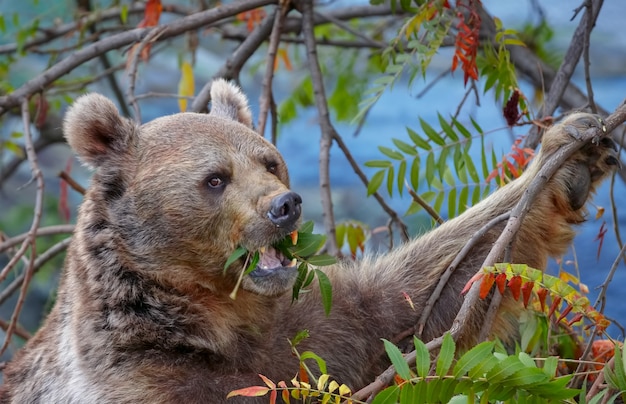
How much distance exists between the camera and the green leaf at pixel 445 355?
2441 millimetres

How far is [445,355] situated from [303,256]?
106cm

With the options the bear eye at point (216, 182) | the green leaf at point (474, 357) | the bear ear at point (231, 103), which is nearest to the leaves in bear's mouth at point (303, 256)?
the bear eye at point (216, 182)

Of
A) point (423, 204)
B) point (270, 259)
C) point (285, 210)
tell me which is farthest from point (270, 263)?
point (423, 204)

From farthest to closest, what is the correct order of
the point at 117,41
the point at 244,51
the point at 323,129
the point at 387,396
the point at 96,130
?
1. the point at 244,51
2. the point at 117,41
3. the point at 323,129
4. the point at 96,130
5. the point at 387,396

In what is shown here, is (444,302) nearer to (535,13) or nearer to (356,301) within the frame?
(356,301)

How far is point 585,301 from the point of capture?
2.81m

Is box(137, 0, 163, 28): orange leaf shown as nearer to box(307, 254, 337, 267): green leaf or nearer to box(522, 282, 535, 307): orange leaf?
box(307, 254, 337, 267): green leaf

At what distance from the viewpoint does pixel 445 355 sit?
244 centimetres

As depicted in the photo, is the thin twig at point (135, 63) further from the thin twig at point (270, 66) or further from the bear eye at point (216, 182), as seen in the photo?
the bear eye at point (216, 182)

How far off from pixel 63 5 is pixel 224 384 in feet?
21.9

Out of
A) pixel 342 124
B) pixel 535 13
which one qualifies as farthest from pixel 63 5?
pixel 535 13

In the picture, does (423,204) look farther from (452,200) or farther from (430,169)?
(452,200)

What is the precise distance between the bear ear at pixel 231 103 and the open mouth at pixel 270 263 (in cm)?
107

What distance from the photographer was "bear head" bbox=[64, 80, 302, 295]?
3432 mm
